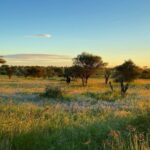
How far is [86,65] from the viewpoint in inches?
2089

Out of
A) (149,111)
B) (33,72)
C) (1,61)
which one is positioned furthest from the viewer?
(33,72)

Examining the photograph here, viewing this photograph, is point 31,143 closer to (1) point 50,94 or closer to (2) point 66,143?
(2) point 66,143

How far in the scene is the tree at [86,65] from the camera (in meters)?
52.6

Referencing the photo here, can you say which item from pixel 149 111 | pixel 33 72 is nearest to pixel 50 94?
pixel 149 111

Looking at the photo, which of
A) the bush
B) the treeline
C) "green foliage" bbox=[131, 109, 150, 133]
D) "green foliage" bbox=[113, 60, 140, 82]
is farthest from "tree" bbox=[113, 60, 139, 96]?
"green foliage" bbox=[131, 109, 150, 133]

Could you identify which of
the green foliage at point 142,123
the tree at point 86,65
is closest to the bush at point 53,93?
the green foliage at point 142,123

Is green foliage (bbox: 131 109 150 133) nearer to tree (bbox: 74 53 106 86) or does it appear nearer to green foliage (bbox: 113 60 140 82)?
tree (bbox: 74 53 106 86)

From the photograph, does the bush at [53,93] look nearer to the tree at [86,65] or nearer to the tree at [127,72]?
the tree at [86,65]

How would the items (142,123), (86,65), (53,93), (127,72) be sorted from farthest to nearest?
1. (127,72)
2. (86,65)
3. (53,93)
4. (142,123)

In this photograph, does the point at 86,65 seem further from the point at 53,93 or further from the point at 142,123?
the point at 142,123

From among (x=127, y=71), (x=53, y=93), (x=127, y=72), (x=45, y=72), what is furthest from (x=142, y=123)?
(x=45, y=72)

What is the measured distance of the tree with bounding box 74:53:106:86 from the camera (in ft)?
173

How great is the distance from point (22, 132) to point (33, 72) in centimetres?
7123

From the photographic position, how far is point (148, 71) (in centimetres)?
9431
